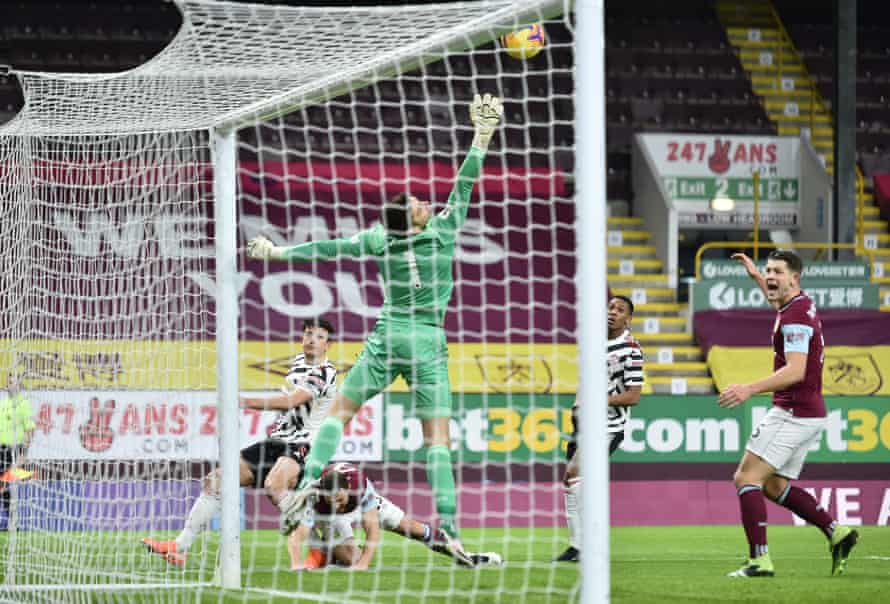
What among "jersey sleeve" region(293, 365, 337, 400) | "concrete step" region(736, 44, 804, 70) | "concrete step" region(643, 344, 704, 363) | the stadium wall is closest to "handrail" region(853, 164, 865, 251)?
"concrete step" region(736, 44, 804, 70)

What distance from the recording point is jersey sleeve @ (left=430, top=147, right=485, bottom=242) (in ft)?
21.6

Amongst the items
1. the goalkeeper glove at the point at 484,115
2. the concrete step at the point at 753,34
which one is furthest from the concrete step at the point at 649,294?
the goalkeeper glove at the point at 484,115

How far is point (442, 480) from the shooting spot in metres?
6.76

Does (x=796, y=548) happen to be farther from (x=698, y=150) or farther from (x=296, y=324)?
(x=698, y=150)

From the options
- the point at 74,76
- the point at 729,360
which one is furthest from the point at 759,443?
the point at 729,360

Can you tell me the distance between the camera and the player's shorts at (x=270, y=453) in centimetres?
862

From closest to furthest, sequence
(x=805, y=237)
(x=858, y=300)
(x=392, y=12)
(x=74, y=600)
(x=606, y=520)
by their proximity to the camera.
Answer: (x=606, y=520) < (x=392, y=12) < (x=74, y=600) < (x=858, y=300) < (x=805, y=237)

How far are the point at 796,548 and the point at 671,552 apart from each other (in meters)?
1.25

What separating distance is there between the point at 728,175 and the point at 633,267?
2156mm

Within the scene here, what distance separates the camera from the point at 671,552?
10.3 metres

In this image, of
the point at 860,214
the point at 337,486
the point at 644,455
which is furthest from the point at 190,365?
the point at 860,214

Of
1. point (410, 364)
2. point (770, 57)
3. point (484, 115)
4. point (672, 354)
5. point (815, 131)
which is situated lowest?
point (672, 354)

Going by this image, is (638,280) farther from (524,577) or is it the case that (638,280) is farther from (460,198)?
(460,198)

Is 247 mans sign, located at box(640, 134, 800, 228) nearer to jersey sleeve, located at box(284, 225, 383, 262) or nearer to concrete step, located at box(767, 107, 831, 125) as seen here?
concrete step, located at box(767, 107, 831, 125)
